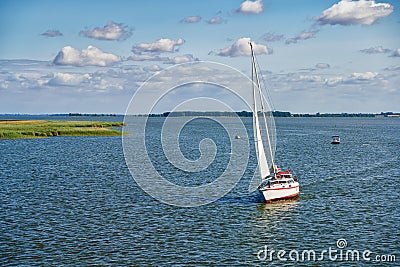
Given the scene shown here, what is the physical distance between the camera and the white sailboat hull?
163 feet

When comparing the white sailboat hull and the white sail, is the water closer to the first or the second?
the white sailboat hull

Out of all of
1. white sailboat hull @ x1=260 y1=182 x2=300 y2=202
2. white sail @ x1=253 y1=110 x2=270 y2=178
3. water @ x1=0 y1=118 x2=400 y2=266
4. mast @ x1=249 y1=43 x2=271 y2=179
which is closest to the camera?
water @ x1=0 y1=118 x2=400 y2=266

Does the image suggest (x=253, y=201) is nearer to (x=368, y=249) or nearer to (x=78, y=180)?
(x=368, y=249)

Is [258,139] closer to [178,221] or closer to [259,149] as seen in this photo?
[259,149]

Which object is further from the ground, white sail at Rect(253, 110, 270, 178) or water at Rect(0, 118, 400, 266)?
white sail at Rect(253, 110, 270, 178)

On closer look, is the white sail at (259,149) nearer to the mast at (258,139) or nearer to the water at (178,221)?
the mast at (258,139)

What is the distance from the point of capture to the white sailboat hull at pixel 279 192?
49.7 m

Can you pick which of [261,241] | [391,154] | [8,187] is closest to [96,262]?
[261,241]

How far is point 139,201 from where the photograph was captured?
51250 millimetres

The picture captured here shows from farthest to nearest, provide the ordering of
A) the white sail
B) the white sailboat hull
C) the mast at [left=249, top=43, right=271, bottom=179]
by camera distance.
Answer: the white sail
the white sailboat hull
the mast at [left=249, top=43, right=271, bottom=179]

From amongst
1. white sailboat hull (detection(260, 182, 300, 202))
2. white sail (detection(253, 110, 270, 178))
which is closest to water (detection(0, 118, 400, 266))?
white sailboat hull (detection(260, 182, 300, 202))

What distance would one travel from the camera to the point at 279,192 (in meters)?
50.4

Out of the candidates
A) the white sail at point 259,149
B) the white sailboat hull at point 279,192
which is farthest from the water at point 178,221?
the white sail at point 259,149

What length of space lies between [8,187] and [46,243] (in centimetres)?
2465
